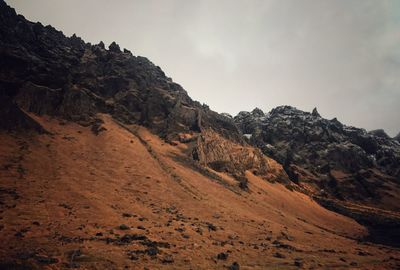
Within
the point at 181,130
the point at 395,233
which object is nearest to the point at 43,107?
the point at 181,130

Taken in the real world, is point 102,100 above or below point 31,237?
above

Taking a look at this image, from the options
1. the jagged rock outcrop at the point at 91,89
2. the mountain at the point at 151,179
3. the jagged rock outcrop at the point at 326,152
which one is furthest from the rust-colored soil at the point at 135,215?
the jagged rock outcrop at the point at 326,152

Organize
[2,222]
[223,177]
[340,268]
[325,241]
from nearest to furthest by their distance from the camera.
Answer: [2,222] → [340,268] → [325,241] → [223,177]

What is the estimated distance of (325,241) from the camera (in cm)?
4119

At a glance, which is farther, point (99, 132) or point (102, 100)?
point (102, 100)

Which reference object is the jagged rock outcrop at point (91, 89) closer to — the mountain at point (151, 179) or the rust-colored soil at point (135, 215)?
the mountain at point (151, 179)

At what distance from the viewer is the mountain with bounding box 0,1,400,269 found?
25266mm

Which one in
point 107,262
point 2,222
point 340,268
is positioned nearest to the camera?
point 107,262

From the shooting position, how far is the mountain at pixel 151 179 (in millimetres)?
25266

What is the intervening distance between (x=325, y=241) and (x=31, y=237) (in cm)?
3667

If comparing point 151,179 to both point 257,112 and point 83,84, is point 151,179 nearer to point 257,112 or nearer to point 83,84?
point 83,84

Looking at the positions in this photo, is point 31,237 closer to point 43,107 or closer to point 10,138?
point 10,138

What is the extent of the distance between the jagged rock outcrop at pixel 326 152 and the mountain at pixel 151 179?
65cm

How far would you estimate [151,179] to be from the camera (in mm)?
47625
